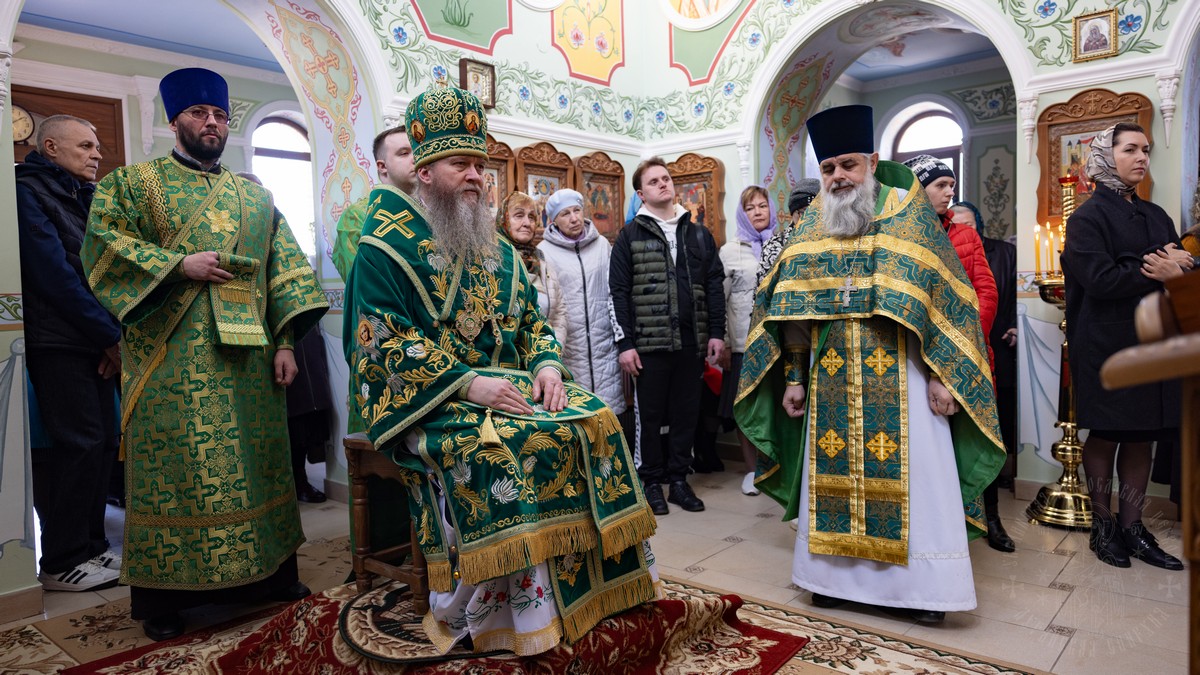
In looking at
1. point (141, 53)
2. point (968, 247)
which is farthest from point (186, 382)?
point (141, 53)

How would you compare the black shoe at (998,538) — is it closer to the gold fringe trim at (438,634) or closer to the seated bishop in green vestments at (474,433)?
the seated bishop in green vestments at (474,433)

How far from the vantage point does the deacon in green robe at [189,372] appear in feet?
10.2

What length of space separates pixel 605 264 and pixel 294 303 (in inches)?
81.4

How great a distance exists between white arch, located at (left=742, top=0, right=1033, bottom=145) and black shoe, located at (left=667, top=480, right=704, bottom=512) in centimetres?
285

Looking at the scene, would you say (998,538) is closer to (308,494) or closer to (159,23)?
(308,494)

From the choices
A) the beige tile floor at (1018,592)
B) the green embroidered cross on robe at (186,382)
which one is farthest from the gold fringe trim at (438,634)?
the beige tile floor at (1018,592)

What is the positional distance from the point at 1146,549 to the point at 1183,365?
3457 millimetres

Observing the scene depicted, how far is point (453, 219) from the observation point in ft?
8.79

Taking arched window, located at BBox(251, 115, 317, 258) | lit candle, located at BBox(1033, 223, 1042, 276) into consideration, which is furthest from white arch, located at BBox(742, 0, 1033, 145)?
arched window, located at BBox(251, 115, 317, 258)

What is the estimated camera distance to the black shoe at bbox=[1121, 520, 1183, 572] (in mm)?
3635

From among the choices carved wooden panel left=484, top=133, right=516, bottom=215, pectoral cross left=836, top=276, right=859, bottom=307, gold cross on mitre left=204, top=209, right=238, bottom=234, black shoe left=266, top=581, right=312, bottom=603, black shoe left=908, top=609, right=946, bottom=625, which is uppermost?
carved wooden panel left=484, top=133, right=516, bottom=215

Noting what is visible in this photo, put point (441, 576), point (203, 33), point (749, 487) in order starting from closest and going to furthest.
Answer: point (441, 576) → point (749, 487) → point (203, 33)

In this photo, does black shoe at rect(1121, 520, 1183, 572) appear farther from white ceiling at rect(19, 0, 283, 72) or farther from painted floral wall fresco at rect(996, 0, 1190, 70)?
white ceiling at rect(19, 0, 283, 72)

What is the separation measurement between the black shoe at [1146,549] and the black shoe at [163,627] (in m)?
4.15
